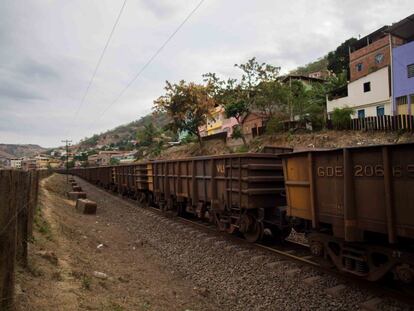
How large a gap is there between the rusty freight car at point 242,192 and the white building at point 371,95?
24.1 m

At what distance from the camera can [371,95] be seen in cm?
3222

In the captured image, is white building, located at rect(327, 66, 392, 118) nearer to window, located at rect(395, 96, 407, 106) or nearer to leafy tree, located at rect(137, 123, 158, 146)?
window, located at rect(395, 96, 407, 106)

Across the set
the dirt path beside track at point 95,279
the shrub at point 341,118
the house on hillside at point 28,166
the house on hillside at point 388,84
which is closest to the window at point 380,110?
the house on hillside at point 388,84

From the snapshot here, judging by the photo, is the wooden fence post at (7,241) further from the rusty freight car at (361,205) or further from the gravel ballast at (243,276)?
the rusty freight car at (361,205)

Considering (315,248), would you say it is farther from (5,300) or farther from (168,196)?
(168,196)

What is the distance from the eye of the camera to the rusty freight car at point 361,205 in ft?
15.7

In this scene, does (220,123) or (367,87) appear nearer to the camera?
(367,87)

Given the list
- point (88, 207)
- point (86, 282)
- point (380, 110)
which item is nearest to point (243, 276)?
point (86, 282)

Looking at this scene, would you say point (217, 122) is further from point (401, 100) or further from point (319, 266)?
point (319, 266)

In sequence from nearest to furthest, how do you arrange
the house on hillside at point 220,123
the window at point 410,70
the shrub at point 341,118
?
the window at point 410,70 < the shrub at point 341,118 < the house on hillside at point 220,123

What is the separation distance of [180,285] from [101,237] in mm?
5414

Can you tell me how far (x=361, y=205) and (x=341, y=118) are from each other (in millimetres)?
25698

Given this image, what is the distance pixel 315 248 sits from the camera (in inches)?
258

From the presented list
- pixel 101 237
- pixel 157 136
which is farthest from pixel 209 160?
pixel 157 136
